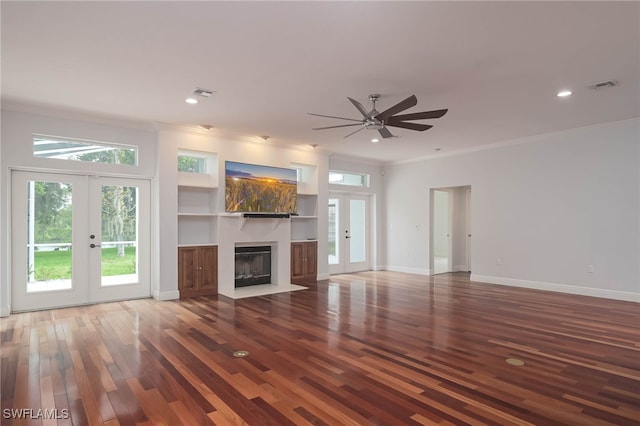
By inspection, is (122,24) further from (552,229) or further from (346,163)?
(552,229)

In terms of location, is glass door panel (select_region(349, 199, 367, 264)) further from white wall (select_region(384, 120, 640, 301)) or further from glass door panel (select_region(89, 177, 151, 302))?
glass door panel (select_region(89, 177, 151, 302))

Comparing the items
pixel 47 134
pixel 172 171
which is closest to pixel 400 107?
pixel 172 171

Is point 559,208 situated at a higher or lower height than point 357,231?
higher

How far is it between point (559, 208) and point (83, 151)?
8162mm

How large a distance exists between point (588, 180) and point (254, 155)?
238 inches

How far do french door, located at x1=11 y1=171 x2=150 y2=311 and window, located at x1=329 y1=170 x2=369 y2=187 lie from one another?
4331 millimetres

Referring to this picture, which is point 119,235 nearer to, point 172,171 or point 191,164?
point 172,171

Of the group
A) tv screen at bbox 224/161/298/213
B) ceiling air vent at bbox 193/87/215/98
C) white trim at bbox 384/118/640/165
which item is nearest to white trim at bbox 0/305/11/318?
tv screen at bbox 224/161/298/213

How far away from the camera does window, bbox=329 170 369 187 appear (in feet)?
30.2

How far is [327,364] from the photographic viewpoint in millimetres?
3402

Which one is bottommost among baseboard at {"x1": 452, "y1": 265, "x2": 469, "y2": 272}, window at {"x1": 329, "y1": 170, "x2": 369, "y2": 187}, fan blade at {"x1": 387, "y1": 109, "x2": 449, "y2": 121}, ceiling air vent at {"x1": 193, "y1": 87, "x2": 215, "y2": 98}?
baseboard at {"x1": 452, "y1": 265, "x2": 469, "y2": 272}

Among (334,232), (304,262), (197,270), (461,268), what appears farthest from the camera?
(461,268)

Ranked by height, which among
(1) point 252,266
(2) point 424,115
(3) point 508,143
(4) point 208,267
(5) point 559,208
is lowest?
(1) point 252,266

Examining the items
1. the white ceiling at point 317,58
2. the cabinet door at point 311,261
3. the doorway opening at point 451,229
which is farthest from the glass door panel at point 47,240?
the doorway opening at point 451,229
